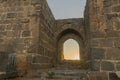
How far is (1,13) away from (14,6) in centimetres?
46

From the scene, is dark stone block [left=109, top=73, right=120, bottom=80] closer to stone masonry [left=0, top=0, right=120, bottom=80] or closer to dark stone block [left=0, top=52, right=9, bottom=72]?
stone masonry [left=0, top=0, right=120, bottom=80]

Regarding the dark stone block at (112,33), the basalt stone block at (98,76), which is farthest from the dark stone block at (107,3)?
the basalt stone block at (98,76)

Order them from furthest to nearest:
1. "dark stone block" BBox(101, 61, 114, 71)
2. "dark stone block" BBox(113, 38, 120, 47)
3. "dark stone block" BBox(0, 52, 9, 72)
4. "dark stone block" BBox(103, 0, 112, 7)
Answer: "dark stone block" BBox(0, 52, 9, 72) → "dark stone block" BBox(103, 0, 112, 7) → "dark stone block" BBox(113, 38, 120, 47) → "dark stone block" BBox(101, 61, 114, 71)

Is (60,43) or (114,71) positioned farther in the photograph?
(60,43)

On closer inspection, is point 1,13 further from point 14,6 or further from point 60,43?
point 60,43

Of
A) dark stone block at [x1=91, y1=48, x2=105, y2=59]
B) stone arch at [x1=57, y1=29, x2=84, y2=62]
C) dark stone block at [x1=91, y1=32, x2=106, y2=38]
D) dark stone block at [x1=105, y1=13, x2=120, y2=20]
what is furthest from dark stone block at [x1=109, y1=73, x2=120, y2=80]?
stone arch at [x1=57, y1=29, x2=84, y2=62]

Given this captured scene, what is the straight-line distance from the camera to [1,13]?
4656 mm

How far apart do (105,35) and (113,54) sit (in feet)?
1.50

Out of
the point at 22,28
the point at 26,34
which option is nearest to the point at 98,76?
the point at 26,34

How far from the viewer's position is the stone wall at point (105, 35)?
3211 millimetres

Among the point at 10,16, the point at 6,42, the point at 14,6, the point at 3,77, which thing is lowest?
the point at 3,77

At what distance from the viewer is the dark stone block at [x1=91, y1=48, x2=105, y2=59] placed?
3.27 m

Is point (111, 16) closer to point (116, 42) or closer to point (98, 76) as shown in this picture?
point (116, 42)

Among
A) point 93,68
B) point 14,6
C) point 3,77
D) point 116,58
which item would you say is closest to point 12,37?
point 14,6
